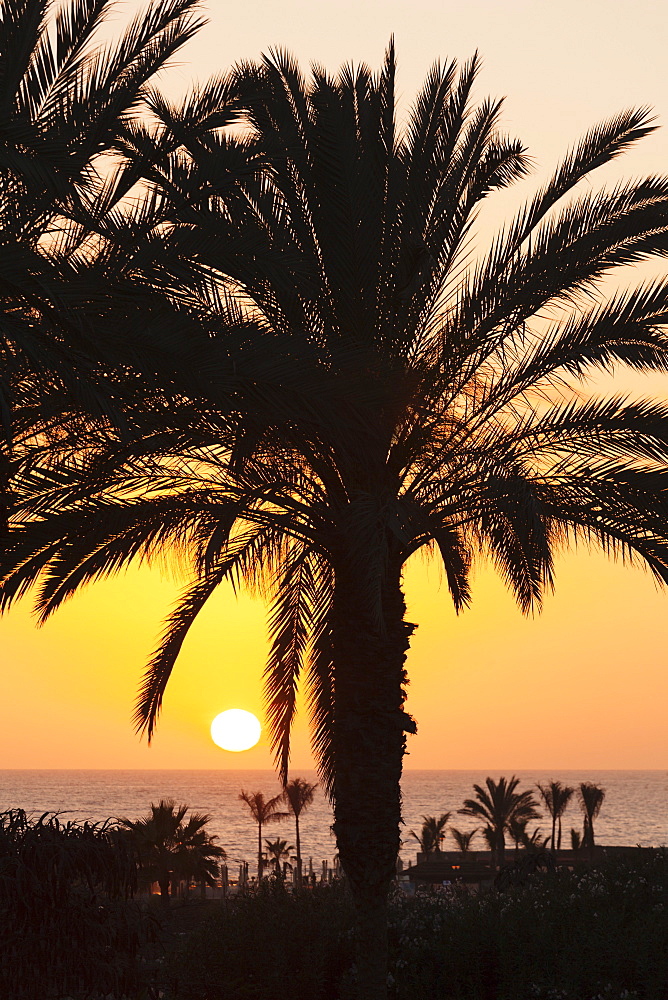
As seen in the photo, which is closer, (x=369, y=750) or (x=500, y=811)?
(x=369, y=750)

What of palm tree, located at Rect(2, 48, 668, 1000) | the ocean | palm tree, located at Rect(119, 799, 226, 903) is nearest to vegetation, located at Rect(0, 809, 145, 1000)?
palm tree, located at Rect(2, 48, 668, 1000)

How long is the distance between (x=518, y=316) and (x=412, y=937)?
8.50m

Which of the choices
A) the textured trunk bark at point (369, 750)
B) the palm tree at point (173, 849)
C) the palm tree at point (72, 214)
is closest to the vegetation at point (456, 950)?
the textured trunk bark at point (369, 750)

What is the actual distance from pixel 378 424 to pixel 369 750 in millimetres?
3591

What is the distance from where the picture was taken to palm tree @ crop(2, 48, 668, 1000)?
10805mm

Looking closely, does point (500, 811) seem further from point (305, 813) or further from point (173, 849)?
point (305, 813)

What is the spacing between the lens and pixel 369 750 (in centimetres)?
1173

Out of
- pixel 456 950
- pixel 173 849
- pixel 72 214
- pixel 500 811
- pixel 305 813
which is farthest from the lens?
pixel 305 813

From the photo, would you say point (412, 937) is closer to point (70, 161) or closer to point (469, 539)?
point (469, 539)

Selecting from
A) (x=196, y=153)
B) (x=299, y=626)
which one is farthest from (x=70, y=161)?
(x=299, y=626)

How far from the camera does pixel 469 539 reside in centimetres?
1530

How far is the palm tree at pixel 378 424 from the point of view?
1080 cm

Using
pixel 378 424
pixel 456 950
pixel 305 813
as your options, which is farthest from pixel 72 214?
pixel 305 813

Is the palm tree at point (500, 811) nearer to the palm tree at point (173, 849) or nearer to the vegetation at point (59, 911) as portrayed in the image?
the palm tree at point (173, 849)
